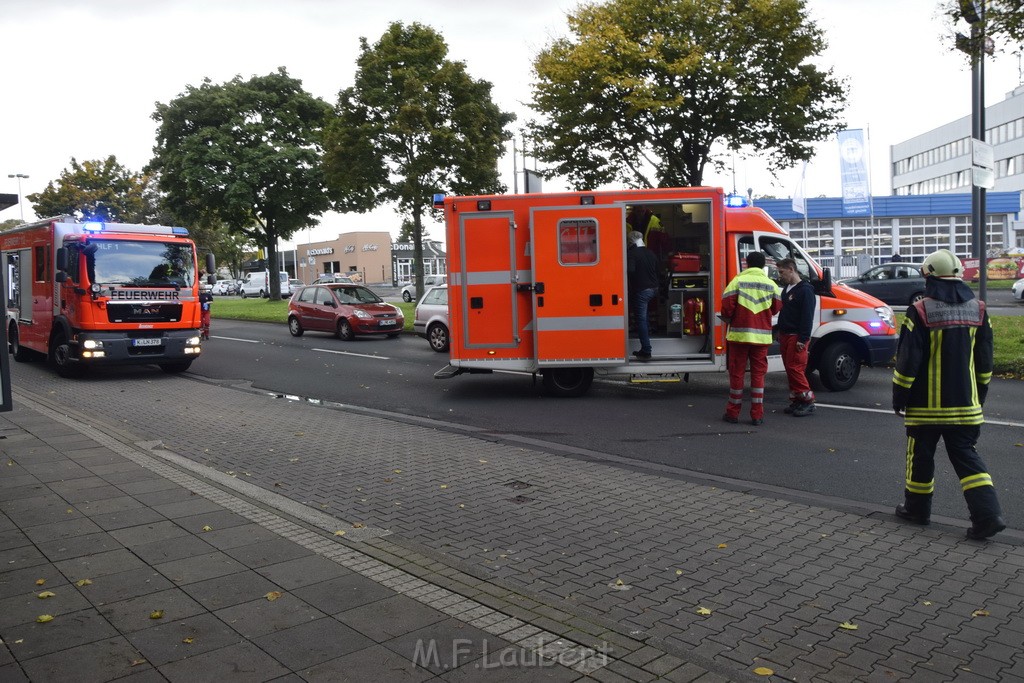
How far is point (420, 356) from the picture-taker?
60.8 ft

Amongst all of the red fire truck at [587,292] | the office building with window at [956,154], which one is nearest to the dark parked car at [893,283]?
the red fire truck at [587,292]

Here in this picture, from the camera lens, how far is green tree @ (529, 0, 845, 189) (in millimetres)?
20047

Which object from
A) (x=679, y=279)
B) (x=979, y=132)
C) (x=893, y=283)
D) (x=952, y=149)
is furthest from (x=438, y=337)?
(x=952, y=149)

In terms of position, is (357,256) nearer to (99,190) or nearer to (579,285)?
(99,190)

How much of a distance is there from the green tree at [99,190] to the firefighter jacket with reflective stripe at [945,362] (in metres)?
49.2

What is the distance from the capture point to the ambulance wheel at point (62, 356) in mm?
15188

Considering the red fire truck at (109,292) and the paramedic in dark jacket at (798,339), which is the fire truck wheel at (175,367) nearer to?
the red fire truck at (109,292)

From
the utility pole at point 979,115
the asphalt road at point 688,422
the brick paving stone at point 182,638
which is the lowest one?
the asphalt road at point 688,422

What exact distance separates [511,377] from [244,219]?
31.8 meters

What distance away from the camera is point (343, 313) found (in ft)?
76.2

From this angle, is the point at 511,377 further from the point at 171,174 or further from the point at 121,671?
the point at 171,174

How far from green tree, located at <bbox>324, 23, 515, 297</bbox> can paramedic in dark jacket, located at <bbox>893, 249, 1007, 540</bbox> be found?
71.0 ft

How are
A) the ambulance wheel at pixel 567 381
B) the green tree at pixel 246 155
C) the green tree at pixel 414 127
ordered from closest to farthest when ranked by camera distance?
the ambulance wheel at pixel 567 381
the green tree at pixel 414 127
the green tree at pixel 246 155

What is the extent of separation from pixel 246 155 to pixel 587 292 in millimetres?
31917
